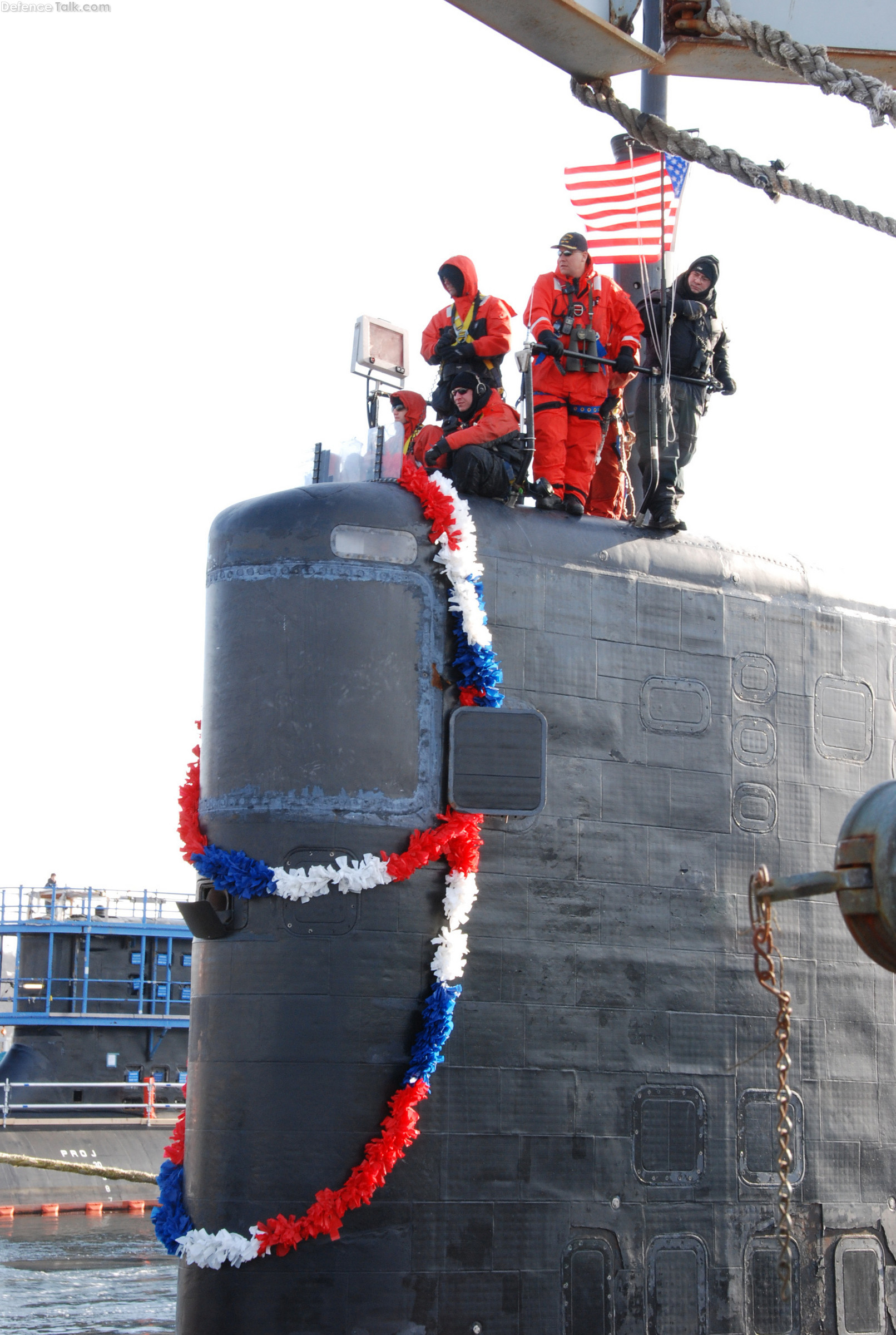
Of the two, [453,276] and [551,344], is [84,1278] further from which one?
[551,344]

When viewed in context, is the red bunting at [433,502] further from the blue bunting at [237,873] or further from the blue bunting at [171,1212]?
the blue bunting at [171,1212]

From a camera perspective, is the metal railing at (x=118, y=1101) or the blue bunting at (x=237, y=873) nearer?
the blue bunting at (x=237, y=873)

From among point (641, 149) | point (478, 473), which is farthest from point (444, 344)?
point (641, 149)

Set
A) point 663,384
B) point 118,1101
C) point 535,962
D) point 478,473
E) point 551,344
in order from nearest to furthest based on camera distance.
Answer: point 535,962, point 478,473, point 551,344, point 663,384, point 118,1101

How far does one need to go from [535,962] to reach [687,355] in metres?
4.17

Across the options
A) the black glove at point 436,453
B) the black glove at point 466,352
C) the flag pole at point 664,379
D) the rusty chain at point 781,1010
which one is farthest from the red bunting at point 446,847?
the black glove at point 466,352

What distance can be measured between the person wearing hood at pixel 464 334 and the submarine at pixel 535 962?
5.74ft

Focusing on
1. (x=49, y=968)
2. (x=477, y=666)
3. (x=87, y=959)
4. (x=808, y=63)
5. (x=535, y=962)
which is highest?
(x=808, y=63)

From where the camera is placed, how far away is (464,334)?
8672mm

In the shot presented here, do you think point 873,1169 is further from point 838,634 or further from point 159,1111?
point 159,1111

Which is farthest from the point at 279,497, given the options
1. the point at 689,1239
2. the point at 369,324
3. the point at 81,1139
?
the point at 81,1139

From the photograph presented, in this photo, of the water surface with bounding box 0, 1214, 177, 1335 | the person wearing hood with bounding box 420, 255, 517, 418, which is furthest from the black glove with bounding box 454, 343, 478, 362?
the water surface with bounding box 0, 1214, 177, 1335

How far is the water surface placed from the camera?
1279 cm

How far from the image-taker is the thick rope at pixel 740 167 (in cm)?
786
